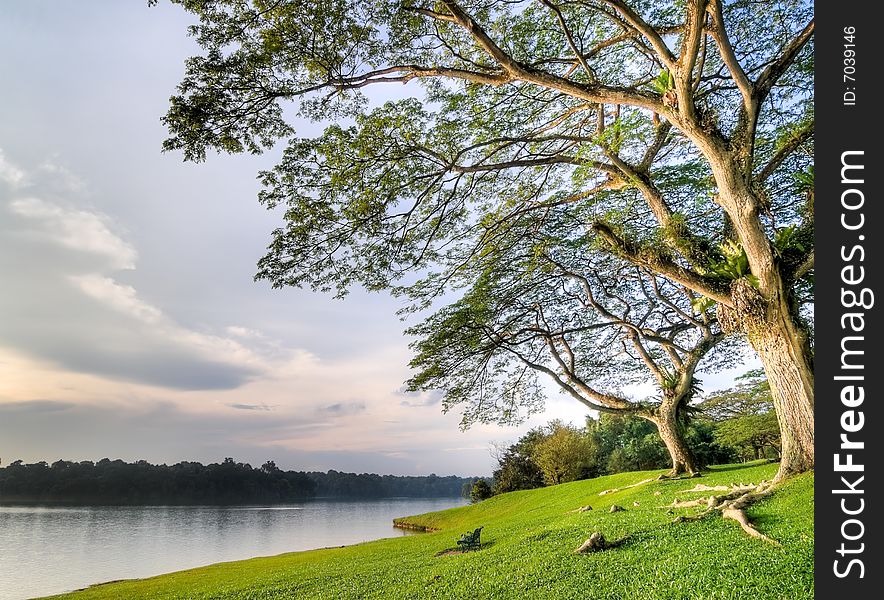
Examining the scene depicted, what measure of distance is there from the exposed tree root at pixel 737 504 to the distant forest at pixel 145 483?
2840 inches

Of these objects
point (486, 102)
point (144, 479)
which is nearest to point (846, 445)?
point (486, 102)

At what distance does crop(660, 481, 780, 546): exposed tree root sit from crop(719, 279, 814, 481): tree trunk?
1.64ft

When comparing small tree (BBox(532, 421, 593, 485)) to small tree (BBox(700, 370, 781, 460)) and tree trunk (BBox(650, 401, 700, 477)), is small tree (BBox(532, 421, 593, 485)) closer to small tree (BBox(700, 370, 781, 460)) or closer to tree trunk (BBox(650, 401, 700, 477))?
small tree (BBox(700, 370, 781, 460))

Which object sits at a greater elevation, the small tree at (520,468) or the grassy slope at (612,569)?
the grassy slope at (612,569)

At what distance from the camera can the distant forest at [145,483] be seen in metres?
88.2

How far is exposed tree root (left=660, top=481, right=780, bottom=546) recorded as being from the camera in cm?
718

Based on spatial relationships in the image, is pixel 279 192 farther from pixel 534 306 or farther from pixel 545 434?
pixel 545 434

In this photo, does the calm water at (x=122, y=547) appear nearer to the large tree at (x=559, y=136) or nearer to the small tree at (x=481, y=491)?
the small tree at (x=481, y=491)

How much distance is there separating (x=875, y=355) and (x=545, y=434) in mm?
38843

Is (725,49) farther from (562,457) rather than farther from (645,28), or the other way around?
(562,457)

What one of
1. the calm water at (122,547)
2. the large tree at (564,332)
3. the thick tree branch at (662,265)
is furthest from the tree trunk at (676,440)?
the calm water at (122,547)

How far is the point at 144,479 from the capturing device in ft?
298

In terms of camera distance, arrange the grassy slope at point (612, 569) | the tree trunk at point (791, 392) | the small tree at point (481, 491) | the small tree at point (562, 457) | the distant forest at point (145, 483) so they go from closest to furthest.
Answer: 1. the grassy slope at point (612, 569)
2. the tree trunk at point (791, 392)
3. the small tree at point (562, 457)
4. the small tree at point (481, 491)
5. the distant forest at point (145, 483)

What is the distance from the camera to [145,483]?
9069 centimetres
